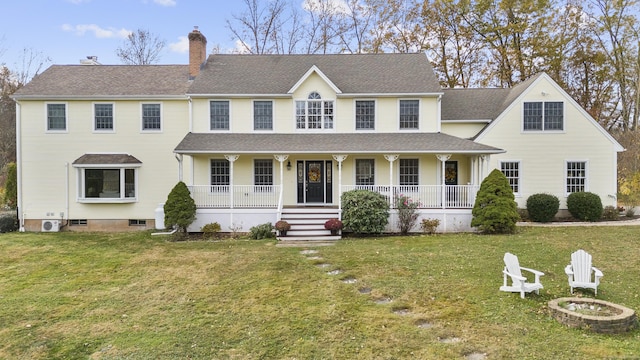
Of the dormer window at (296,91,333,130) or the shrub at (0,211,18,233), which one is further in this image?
the dormer window at (296,91,333,130)

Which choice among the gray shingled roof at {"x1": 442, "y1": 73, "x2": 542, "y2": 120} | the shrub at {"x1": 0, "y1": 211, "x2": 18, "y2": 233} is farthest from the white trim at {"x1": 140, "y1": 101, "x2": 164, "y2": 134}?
the gray shingled roof at {"x1": 442, "y1": 73, "x2": 542, "y2": 120}

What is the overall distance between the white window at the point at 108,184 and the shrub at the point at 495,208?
608 inches

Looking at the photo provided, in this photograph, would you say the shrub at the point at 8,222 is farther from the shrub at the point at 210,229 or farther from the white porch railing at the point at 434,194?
the white porch railing at the point at 434,194

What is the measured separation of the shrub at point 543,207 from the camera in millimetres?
16734

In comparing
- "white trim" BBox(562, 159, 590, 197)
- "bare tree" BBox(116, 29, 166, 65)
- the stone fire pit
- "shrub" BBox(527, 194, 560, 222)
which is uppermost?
"bare tree" BBox(116, 29, 166, 65)

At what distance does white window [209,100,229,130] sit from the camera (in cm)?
1742

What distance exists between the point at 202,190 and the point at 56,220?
7.52 metres

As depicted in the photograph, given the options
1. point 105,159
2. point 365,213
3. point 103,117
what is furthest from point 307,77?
point 105,159

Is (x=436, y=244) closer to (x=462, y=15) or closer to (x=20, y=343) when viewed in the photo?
(x=20, y=343)

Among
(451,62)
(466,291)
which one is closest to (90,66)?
(466,291)

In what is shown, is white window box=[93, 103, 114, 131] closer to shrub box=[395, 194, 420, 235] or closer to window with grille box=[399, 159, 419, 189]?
shrub box=[395, 194, 420, 235]

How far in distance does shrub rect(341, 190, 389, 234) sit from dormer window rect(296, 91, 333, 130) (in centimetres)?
449

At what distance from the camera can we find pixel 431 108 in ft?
56.6

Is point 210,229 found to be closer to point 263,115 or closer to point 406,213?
point 263,115
